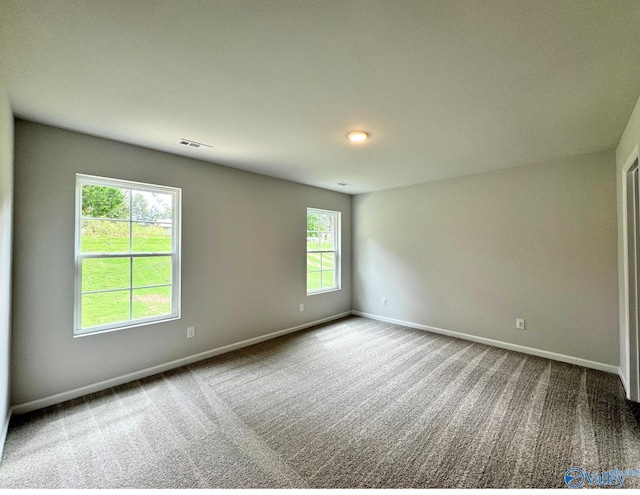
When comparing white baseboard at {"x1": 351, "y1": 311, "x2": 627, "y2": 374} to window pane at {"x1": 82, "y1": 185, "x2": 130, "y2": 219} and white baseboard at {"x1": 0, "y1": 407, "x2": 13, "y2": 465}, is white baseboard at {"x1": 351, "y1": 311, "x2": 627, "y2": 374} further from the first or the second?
white baseboard at {"x1": 0, "y1": 407, "x2": 13, "y2": 465}

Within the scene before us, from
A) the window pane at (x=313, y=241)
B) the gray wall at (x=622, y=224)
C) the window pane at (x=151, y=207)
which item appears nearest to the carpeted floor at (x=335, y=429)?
the gray wall at (x=622, y=224)

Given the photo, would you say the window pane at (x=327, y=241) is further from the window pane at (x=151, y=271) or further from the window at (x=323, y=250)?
the window pane at (x=151, y=271)

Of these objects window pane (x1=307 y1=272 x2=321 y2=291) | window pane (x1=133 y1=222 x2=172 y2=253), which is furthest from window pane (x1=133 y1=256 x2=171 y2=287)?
window pane (x1=307 y1=272 x2=321 y2=291)

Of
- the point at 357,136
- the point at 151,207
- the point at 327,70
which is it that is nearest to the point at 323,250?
the point at 357,136

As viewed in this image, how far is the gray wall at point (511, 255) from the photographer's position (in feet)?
9.96

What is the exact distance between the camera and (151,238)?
3.01 metres

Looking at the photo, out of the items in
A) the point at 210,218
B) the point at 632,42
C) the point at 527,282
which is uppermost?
the point at 632,42

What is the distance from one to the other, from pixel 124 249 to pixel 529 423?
13.0 ft

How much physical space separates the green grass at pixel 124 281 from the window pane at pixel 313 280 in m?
2.28

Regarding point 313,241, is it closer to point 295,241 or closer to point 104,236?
point 295,241

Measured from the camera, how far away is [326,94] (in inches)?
74.3
